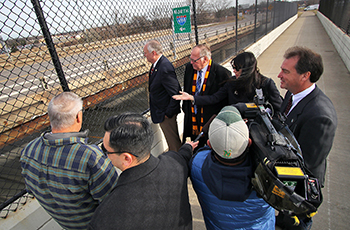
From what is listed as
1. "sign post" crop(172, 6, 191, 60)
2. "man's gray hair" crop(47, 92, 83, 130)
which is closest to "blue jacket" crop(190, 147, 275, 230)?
"man's gray hair" crop(47, 92, 83, 130)

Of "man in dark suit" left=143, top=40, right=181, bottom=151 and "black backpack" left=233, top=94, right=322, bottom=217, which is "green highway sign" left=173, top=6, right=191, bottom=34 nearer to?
"man in dark suit" left=143, top=40, right=181, bottom=151

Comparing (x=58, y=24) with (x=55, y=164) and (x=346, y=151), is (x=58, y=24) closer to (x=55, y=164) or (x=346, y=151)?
(x=55, y=164)

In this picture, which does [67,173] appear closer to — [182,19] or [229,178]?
[229,178]

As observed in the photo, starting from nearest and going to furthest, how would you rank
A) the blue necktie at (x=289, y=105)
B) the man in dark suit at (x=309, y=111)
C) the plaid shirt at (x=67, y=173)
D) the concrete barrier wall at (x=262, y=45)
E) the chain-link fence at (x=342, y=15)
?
the plaid shirt at (x=67, y=173)
the man in dark suit at (x=309, y=111)
the blue necktie at (x=289, y=105)
the chain-link fence at (x=342, y=15)
the concrete barrier wall at (x=262, y=45)

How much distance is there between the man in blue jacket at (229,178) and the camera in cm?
109

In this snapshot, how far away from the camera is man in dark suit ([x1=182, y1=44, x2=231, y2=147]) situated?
2627mm

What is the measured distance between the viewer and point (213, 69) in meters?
2.76

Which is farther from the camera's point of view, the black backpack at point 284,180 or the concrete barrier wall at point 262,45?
the concrete barrier wall at point 262,45

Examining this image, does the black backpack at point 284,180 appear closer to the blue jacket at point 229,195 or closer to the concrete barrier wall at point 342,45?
the blue jacket at point 229,195

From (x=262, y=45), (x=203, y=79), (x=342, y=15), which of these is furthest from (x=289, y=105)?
(x=342, y=15)

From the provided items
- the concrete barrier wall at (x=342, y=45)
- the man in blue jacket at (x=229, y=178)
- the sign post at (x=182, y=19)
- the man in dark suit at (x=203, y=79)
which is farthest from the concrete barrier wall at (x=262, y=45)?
the man in blue jacket at (x=229, y=178)

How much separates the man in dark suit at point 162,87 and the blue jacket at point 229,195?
149cm

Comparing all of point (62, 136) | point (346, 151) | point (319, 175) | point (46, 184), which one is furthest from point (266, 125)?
point (346, 151)

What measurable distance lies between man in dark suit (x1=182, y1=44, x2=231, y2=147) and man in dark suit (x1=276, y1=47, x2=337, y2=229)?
1037 millimetres
